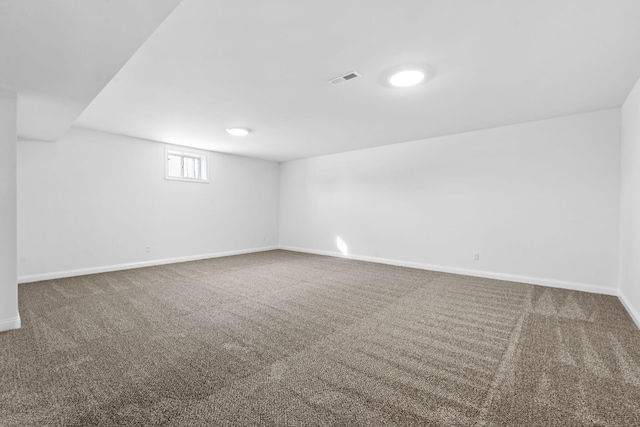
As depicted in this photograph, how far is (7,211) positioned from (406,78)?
4140mm

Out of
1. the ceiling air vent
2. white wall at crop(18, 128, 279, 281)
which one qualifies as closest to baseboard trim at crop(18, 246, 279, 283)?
white wall at crop(18, 128, 279, 281)

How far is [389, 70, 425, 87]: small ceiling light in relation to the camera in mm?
2803

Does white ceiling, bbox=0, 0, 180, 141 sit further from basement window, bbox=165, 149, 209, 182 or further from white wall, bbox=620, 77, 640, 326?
white wall, bbox=620, 77, 640, 326

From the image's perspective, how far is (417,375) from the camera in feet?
6.50

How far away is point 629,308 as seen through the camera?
10.6ft

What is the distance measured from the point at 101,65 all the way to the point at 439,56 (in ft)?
9.36

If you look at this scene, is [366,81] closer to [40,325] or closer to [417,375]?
[417,375]

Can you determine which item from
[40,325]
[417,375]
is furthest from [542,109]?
[40,325]

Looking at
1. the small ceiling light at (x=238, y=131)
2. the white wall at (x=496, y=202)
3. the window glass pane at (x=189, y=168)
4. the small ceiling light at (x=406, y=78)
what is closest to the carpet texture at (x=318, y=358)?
the white wall at (x=496, y=202)

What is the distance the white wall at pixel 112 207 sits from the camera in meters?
4.47

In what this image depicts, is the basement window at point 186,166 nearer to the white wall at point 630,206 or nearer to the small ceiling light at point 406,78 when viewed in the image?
the small ceiling light at point 406,78

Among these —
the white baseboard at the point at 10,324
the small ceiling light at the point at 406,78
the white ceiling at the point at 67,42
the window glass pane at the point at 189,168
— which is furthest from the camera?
the window glass pane at the point at 189,168

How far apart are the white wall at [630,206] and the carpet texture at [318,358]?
0.26 meters

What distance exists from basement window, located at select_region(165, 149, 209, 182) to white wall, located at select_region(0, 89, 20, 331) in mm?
3210
